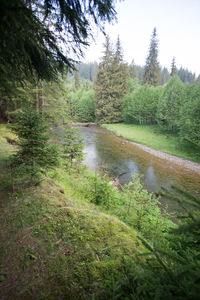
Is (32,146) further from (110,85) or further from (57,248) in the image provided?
(110,85)

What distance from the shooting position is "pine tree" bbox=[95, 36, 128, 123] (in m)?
39.7

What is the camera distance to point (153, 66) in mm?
43469

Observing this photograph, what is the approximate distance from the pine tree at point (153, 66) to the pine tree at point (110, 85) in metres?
8.08

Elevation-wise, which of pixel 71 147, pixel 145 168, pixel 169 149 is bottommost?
pixel 145 168

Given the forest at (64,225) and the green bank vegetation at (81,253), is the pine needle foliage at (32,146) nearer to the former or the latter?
the forest at (64,225)

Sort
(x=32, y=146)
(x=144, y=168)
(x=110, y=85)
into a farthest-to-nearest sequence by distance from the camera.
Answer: (x=110, y=85)
(x=144, y=168)
(x=32, y=146)

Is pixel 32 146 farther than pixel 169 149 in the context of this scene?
No

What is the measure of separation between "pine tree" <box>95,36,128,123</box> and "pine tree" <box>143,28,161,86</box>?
8083mm

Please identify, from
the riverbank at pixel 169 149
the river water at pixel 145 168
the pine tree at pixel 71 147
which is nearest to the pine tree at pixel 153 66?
the riverbank at pixel 169 149

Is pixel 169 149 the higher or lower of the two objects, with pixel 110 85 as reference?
lower

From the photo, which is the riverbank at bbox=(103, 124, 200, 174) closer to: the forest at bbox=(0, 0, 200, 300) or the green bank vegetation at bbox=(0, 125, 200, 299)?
the forest at bbox=(0, 0, 200, 300)

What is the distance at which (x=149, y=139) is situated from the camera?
75.6 feet

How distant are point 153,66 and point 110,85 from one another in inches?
624

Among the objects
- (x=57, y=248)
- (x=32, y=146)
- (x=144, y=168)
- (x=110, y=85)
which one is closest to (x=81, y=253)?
(x=57, y=248)
